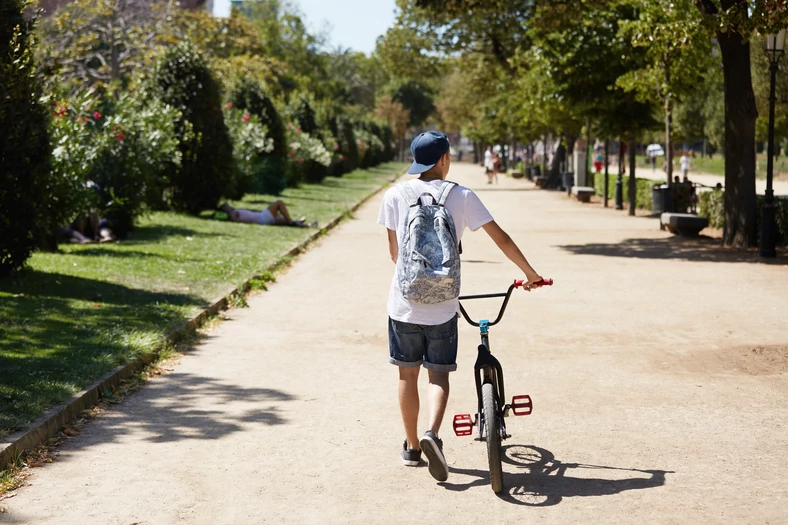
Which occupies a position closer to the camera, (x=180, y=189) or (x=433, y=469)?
(x=433, y=469)

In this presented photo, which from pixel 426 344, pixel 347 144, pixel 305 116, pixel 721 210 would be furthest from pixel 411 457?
pixel 347 144

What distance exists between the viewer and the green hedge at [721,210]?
59.2ft

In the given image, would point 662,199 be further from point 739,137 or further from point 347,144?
point 347,144

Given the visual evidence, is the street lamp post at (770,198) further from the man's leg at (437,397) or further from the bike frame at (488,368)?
the man's leg at (437,397)

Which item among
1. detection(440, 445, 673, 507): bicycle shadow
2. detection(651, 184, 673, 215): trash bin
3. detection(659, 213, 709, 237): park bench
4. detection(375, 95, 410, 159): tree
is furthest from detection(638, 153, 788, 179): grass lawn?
detection(440, 445, 673, 507): bicycle shadow

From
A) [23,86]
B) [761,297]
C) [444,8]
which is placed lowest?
[761,297]

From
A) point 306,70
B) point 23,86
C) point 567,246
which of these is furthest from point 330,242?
point 306,70

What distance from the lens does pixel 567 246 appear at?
19.0 metres

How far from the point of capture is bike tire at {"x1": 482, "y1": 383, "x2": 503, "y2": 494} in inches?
188

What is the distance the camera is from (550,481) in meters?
5.16

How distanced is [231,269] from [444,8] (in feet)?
26.9

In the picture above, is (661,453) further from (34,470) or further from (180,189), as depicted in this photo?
(180,189)

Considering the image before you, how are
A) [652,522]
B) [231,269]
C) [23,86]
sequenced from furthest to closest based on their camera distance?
[231,269] → [23,86] → [652,522]

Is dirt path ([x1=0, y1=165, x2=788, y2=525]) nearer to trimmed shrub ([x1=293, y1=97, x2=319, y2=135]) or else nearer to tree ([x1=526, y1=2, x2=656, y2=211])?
tree ([x1=526, y1=2, x2=656, y2=211])
